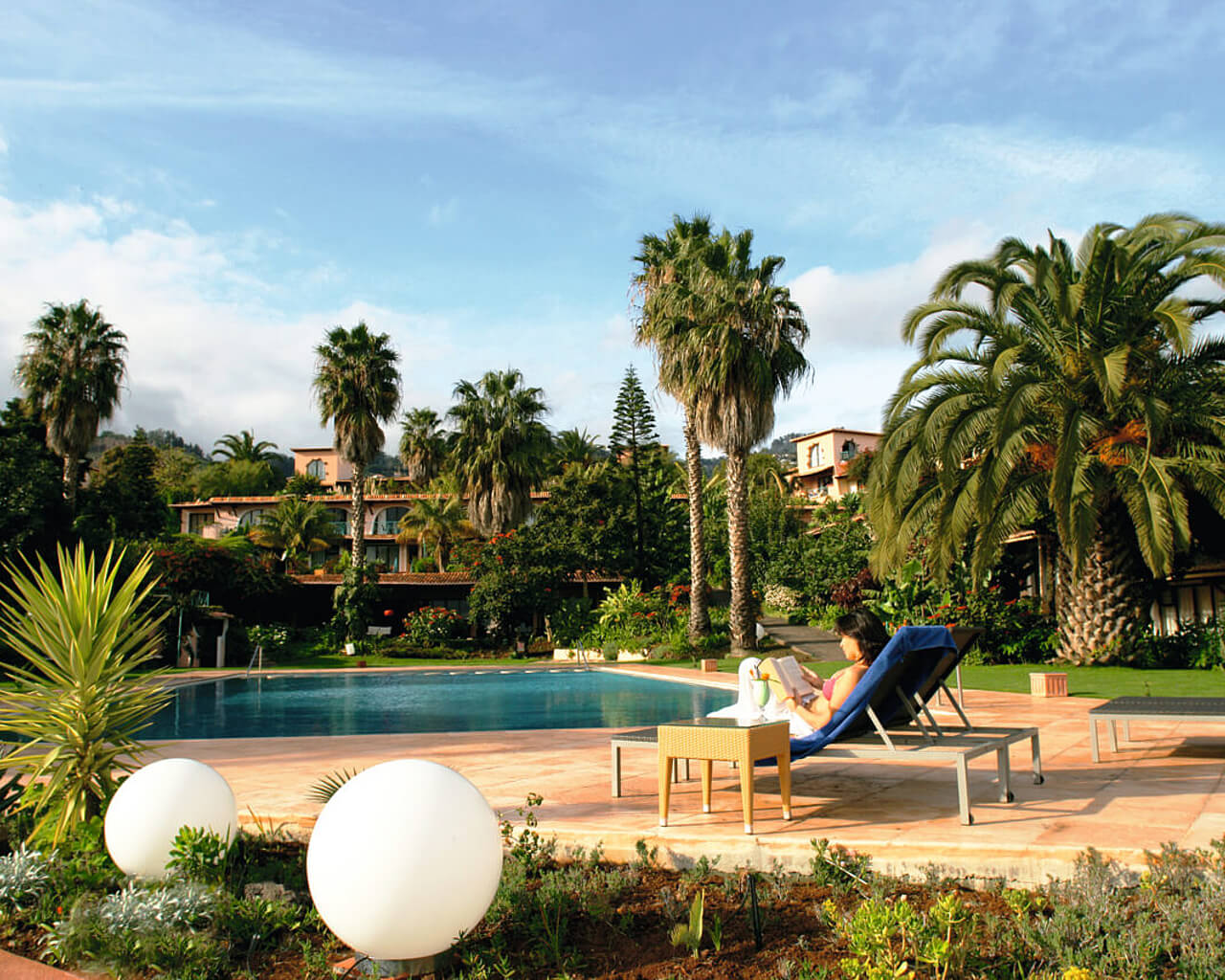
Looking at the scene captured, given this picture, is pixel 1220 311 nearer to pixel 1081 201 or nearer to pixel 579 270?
pixel 1081 201

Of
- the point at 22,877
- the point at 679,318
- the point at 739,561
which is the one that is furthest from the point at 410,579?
the point at 22,877

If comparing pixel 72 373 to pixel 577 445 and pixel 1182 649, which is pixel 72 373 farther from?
pixel 1182 649

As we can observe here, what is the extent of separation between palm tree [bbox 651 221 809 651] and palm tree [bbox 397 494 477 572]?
19.2 meters

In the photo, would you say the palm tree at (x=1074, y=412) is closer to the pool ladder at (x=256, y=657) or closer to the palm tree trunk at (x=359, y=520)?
the pool ladder at (x=256, y=657)

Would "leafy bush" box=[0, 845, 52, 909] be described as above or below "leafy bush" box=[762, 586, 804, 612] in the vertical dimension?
below

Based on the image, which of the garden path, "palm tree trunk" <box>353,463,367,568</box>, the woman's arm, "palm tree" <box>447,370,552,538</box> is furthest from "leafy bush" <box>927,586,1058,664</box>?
"palm tree trunk" <box>353,463,367,568</box>

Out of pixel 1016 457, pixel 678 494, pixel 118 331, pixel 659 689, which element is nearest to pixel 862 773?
pixel 1016 457

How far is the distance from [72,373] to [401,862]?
3081 cm

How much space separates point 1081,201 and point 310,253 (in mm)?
11695

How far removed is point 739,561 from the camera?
22.3 m

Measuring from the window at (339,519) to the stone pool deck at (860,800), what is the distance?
1442 inches

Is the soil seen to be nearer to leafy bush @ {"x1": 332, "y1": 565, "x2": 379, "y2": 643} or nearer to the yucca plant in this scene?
the yucca plant

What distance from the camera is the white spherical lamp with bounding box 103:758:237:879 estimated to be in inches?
151

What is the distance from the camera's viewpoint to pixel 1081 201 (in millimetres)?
13930
